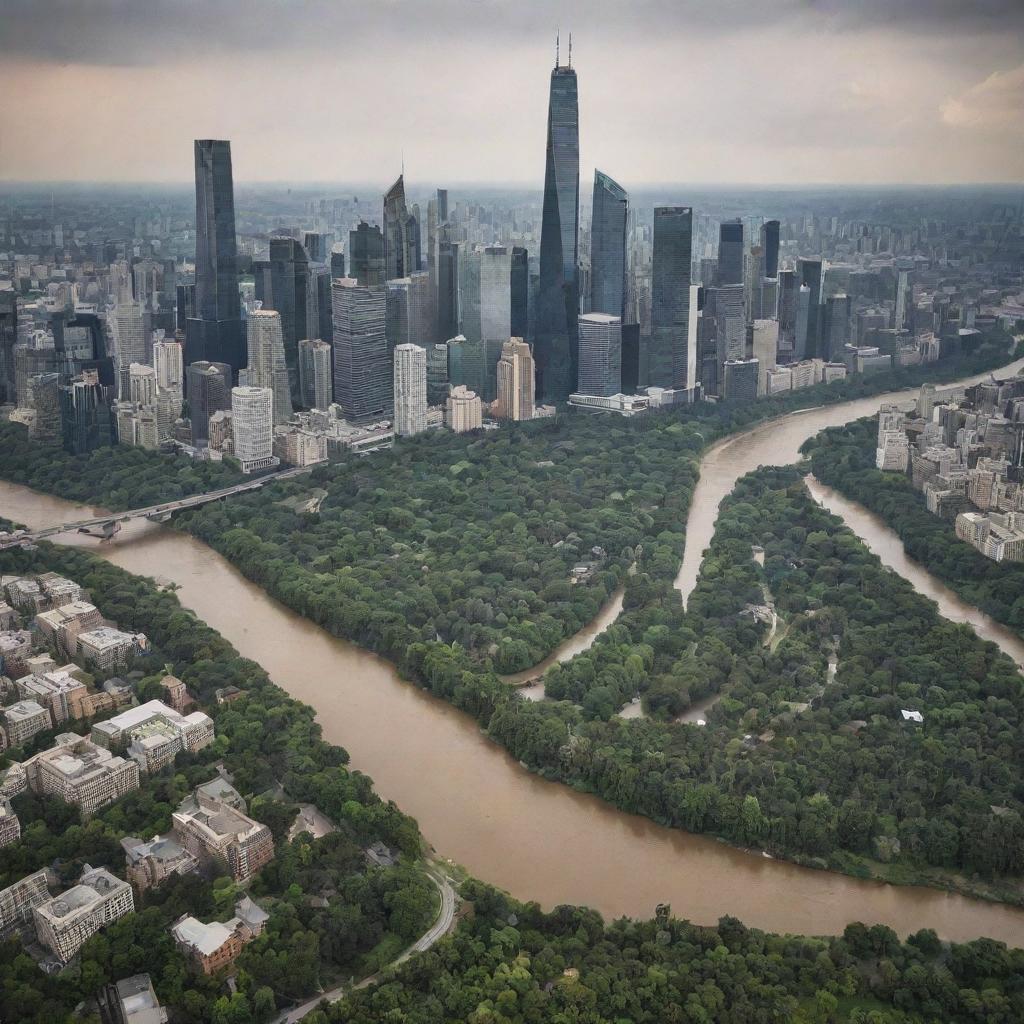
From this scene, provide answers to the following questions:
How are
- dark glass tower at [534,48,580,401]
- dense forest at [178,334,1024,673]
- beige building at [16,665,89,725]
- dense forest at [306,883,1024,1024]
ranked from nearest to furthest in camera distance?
dense forest at [306,883,1024,1024]
beige building at [16,665,89,725]
dense forest at [178,334,1024,673]
dark glass tower at [534,48,580,401]

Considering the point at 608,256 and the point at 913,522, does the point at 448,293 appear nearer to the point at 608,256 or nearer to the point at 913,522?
the point at 608,256

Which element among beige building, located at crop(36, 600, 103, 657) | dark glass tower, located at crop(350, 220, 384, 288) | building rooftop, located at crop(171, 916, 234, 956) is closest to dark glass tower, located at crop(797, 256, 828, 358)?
dark glass tower, located at crop(350, 220, 384, 288)

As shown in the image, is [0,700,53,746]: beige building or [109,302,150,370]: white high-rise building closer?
[0,700,53,746]: beige building

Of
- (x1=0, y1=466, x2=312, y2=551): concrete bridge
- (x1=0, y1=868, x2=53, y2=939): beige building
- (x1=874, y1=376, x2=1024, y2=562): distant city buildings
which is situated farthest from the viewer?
(x1=0, y1=466, x2=312, y2=551): concrete bridge

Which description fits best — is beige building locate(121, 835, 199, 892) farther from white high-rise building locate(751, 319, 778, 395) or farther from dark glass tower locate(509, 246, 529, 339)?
white high-rise building locate(751, 319, 778, 395)

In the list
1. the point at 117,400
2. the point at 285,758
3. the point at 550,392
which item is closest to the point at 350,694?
the point at 285,758

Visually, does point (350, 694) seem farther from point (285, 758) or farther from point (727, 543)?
point (727, 543)
